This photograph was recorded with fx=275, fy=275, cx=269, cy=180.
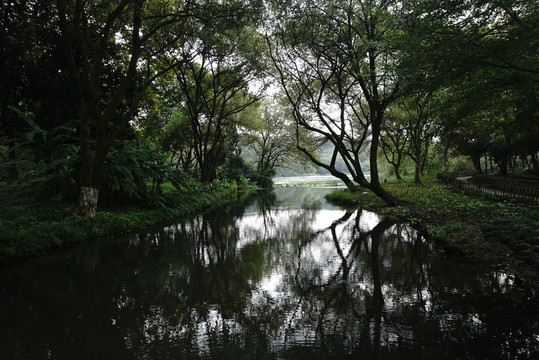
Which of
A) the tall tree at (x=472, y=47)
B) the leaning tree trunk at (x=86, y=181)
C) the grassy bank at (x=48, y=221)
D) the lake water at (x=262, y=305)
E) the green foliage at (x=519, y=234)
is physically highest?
the tall tree at (x=472, y=47)

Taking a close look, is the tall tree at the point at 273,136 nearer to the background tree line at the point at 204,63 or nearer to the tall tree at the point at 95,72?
the background tree line at the point at 204,63

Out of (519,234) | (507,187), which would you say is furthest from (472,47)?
(507,187)

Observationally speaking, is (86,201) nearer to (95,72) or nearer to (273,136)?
(95,72)

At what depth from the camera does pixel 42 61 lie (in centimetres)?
1079

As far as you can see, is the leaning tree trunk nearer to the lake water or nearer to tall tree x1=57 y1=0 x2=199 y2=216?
tall tree x1=57 y1=0 x2=199 y2=216

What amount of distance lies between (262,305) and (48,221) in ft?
23.4

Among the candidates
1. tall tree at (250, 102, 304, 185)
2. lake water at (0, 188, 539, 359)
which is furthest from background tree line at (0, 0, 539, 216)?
tall tree at (250, 102, 304, 185)

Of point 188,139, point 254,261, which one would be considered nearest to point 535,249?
point 254,261

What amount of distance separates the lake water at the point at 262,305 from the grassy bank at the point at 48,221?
468 millimetres

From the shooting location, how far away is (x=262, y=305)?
417 cm

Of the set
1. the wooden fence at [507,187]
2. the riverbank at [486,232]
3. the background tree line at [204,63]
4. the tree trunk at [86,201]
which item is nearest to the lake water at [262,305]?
the riverbank at [486,232]

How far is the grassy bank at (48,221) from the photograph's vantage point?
6.41 metres

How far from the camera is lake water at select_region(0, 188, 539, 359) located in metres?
3.13

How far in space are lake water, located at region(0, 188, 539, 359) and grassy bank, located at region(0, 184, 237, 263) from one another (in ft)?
1.53
